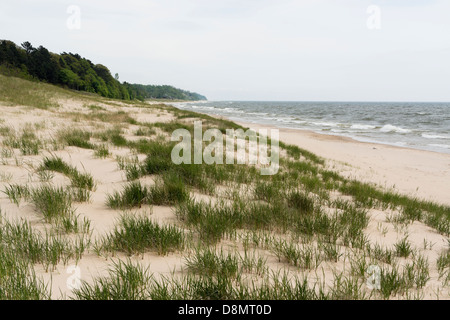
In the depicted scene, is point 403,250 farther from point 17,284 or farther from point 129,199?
point 17,284

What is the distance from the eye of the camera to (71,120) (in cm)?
1201

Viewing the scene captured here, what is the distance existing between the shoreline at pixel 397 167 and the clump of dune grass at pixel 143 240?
26.5ft

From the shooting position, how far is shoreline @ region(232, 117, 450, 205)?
941cm

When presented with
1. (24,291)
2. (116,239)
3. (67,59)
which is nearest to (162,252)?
(116,239)

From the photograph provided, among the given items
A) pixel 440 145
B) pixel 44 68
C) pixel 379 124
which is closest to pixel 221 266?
pixel 440 145

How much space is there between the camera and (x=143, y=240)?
8.14 ft

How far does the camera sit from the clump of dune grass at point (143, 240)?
2.40 m

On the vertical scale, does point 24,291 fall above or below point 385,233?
above

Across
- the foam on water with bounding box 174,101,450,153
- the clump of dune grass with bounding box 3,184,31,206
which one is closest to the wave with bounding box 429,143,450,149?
the foam on water with bounding box 174,101,450,153

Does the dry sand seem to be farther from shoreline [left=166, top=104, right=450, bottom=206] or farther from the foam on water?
the foam on water

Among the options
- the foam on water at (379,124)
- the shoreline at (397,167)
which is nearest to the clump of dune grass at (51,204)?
the shoreline at (397,167)

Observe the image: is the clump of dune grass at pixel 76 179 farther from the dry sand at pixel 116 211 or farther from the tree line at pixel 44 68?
the tree line at pixel 44 68
